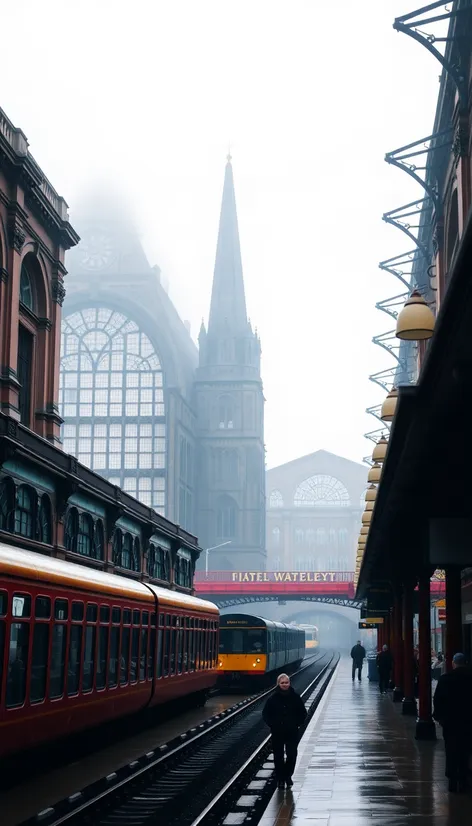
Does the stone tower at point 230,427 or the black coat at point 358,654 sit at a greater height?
the stone tower at point 230,427

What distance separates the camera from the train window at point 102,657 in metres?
19.2

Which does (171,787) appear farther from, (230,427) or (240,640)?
(230,427)

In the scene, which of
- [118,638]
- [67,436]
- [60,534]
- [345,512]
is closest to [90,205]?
[67,436]

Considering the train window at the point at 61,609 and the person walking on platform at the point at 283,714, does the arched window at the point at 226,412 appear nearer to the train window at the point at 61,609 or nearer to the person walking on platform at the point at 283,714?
the train window at the point at 61,609

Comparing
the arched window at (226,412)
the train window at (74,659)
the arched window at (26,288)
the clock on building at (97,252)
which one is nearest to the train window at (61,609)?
the train window at (74,659)

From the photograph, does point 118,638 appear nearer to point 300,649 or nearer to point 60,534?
point 60,534

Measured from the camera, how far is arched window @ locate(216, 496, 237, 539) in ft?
422

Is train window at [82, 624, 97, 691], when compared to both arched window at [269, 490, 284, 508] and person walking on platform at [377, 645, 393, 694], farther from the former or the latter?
arched window at [269, 490, 284, 508]

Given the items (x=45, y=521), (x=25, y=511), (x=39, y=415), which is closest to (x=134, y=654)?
(x=25, y=511)

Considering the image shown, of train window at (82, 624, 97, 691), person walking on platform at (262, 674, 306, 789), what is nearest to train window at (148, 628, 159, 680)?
train window at (82, 624, 97, 691)

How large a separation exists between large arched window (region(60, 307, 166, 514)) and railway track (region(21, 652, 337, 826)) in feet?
303

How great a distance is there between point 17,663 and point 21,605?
678 mm

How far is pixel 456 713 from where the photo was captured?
14.8 metres

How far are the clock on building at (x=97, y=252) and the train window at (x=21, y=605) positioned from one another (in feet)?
348
